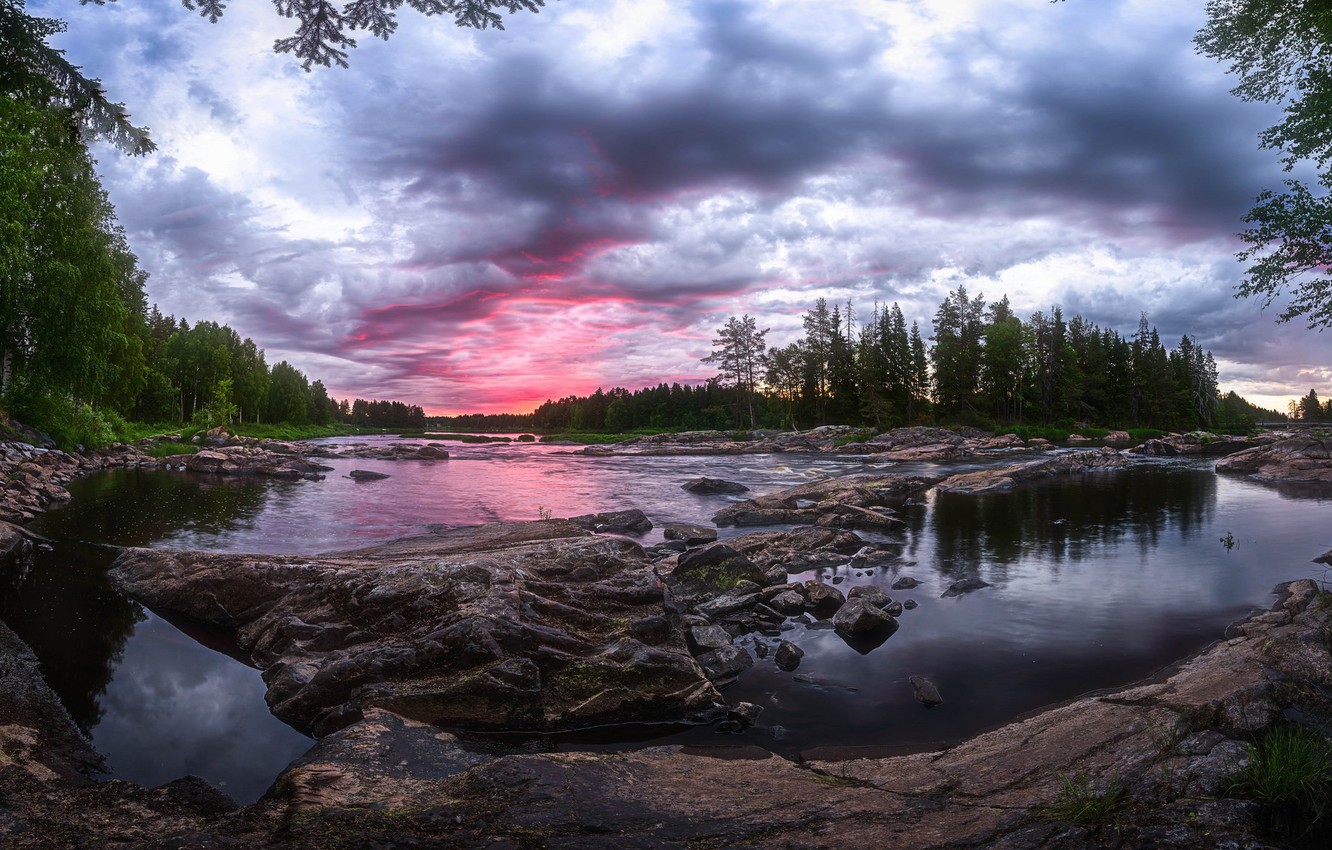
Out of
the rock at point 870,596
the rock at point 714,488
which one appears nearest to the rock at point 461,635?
the rock at point 870,596

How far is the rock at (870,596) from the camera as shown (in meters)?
10.1

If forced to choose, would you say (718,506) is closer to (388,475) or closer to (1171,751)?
(1171,751)

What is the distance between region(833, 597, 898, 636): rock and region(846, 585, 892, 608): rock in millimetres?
469

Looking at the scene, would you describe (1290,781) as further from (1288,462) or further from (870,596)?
(1288,462)

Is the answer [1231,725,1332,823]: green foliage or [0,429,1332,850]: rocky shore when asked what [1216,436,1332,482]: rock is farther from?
[1231,725,1332,823]: green foliage

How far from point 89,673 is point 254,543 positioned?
9796 mm

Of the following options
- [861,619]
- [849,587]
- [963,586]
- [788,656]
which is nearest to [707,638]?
[788,656]

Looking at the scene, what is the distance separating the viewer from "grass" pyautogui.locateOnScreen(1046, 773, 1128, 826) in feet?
11.2

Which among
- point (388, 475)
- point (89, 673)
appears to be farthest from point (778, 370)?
point (89, 673)

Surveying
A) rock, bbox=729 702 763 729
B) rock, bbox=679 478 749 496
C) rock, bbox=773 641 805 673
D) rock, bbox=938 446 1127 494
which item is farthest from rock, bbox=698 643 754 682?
rock, bbox=938 446 1127 494

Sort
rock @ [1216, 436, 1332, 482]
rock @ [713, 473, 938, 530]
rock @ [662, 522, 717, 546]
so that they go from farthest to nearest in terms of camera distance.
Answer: rock @ [1216, 436, 1332, 482] → rock @ [713, 473, 938, 530] → rock @ [662, 522, 717, 546]

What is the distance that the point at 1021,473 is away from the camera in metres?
32.2

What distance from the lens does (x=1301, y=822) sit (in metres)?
3.35

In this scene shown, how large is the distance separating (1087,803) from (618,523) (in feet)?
50.6
